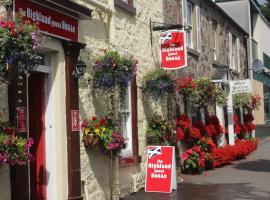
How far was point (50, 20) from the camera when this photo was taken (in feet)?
28.2

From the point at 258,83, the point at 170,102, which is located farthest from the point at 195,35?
the point at 258,83

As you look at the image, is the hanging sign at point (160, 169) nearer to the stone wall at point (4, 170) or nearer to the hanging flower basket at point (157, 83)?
the hanging flower basket at point (157, 83)

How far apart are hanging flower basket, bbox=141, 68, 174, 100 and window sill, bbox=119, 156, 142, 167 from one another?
1.43 metres

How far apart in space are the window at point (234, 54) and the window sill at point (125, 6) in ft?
38.7

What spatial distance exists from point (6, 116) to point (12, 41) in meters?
1.38

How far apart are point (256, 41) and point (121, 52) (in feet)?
69.5

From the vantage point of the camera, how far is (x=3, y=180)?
24.9 feet

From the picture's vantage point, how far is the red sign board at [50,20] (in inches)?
316

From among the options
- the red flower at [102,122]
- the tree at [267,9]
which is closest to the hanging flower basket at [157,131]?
the red flower at [102,122]

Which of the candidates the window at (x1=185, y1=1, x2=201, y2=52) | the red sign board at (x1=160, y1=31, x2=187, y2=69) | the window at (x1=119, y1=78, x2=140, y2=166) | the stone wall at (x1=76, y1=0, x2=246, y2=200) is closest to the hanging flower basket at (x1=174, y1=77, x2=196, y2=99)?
the stone wall at (x1=76, y1=0, x2=246, y2=200)

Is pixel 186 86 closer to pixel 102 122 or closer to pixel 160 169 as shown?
pixel 160 169

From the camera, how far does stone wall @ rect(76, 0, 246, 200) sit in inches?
391

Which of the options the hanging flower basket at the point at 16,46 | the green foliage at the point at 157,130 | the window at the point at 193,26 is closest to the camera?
the hanging flower basket at the point at 16,46

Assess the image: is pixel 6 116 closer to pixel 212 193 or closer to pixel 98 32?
pixel 98 32
